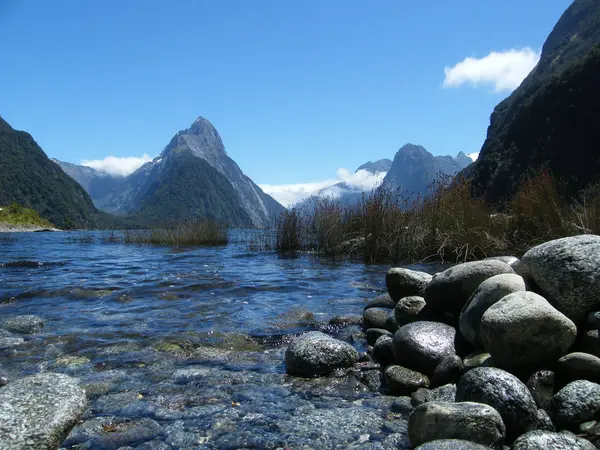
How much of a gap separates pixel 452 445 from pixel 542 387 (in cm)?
112

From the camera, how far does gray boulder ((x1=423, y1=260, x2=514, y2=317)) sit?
4602 millimetres

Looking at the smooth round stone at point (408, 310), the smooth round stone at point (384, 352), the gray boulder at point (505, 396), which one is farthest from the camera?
the smooth round stone at point (408, 310)

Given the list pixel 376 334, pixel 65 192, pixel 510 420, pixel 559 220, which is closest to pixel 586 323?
pixel 510 420

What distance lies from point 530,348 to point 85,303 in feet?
22.0

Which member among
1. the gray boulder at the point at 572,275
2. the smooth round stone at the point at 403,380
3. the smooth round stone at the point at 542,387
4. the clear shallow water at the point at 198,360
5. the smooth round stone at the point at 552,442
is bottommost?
the clear shallow water at the point at 198,360

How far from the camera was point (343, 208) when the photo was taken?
14539mm

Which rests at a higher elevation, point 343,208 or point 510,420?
point 343,208

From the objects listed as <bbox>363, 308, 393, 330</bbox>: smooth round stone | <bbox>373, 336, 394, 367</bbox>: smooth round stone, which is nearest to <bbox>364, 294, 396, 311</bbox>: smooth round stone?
<bbox>363, 308, 393, 330</bbox>: smooth round stone

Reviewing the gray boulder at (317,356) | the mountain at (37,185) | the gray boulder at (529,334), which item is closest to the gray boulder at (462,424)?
the gray boulder at (529,334)

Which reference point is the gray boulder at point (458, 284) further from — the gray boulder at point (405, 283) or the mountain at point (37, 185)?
the mountain at point (37, 185)

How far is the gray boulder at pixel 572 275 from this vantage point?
3.55 meters

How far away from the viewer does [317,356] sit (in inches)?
163

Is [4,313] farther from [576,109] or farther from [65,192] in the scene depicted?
[65,192]

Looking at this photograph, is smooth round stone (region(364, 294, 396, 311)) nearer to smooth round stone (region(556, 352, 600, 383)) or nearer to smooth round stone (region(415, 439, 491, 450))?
smooth round stone (region(556, 352, 600, 383))
